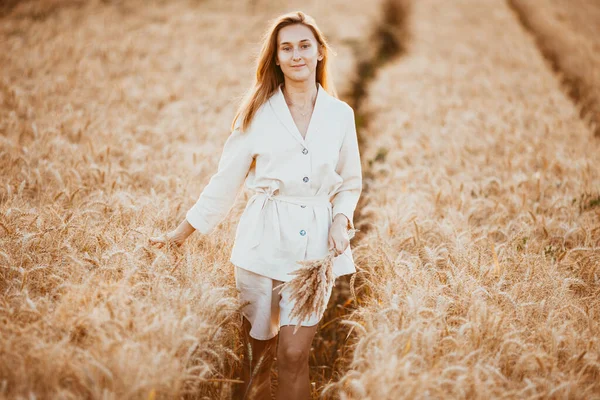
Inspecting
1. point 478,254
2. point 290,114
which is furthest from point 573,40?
point 290,114

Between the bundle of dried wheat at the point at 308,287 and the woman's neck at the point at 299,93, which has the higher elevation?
the woman's neck at the point at 299,93

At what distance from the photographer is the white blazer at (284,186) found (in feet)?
8.58

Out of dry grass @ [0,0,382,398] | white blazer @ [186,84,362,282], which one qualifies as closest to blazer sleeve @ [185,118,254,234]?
white blazer @ [186,84,362,282]

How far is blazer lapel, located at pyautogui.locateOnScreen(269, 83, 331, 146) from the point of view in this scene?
8.63 feet

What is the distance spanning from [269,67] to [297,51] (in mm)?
278

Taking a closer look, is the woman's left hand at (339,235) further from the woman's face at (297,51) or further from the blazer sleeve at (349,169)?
the woman's face at (297,51)

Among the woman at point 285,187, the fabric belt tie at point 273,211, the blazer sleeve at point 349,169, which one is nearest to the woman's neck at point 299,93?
the woman at point 285,187

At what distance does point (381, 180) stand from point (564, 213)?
74.6 inches

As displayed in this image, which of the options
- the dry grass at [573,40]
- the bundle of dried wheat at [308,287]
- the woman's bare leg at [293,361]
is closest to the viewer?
the bundle of dried wheat at [308,287]

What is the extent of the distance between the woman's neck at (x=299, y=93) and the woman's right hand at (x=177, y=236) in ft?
3.49

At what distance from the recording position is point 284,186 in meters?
2.65

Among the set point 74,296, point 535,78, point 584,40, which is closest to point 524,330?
point 74,296

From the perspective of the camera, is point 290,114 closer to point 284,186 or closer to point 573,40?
point 284,186

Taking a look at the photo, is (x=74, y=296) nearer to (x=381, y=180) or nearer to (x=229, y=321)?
(x=229, y=321)
